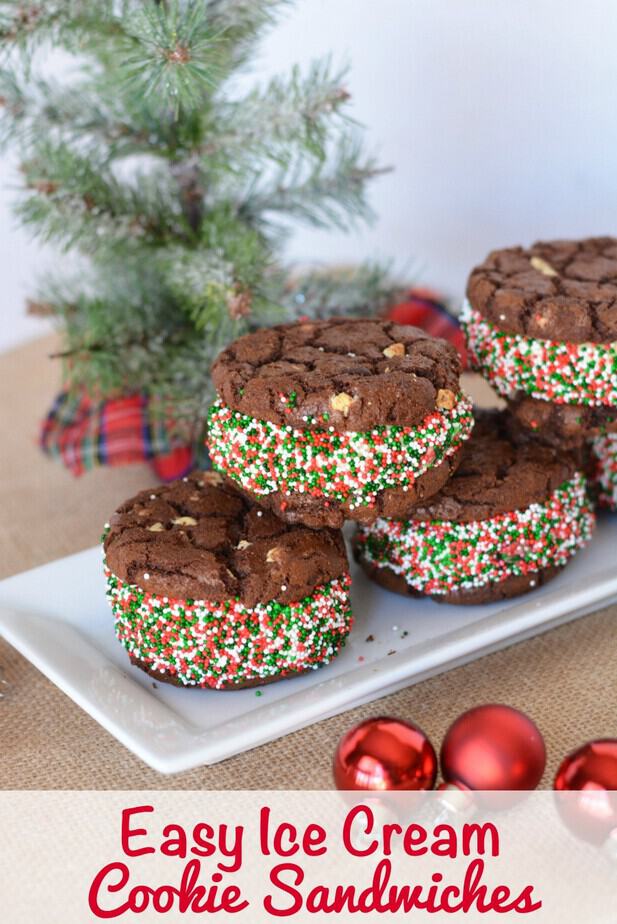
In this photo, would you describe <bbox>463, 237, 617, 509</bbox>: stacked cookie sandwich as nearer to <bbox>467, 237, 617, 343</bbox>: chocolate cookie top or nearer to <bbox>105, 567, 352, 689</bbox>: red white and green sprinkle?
<bbox>467, 237, 617, 343</bbox>: chocolate cookie top

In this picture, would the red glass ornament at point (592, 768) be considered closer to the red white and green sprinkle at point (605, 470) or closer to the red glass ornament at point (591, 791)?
the red glass ornament at point (591, 791)

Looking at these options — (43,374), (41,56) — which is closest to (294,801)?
(41,56)

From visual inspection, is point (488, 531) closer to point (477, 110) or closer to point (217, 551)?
point (217, 551)

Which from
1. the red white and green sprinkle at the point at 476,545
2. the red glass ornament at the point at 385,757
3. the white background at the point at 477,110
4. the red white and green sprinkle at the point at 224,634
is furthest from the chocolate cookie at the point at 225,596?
the white background at the point at 477,110

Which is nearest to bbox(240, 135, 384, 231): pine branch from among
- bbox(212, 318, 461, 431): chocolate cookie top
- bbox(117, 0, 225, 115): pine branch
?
bbox(117, 0, 225, 115): pine branch

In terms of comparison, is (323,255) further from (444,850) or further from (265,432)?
(444,850)
